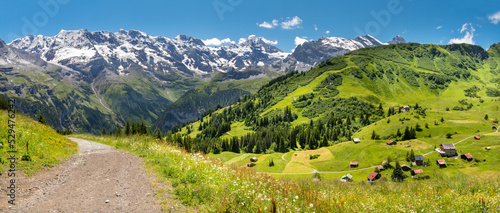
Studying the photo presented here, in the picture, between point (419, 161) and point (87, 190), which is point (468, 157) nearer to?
point (419, 161)

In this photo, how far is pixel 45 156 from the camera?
1523 cm

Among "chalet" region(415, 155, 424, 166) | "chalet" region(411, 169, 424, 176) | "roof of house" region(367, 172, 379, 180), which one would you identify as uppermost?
"chalet" region(415, 155, 424, 166)

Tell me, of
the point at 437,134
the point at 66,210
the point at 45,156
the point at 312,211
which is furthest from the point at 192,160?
the point at 437,134

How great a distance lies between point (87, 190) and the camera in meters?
10.8

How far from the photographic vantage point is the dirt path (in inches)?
349

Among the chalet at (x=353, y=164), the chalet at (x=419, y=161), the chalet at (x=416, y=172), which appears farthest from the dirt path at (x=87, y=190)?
the chalet at (x=419, y=161)

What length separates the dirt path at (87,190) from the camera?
8875 mm

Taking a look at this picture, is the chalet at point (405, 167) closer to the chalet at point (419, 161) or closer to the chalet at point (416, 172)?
the chalet at point (416, 172)

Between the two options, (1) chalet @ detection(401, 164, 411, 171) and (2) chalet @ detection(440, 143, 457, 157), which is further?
(2) chalet @ detection(440, 143, 457, 157)

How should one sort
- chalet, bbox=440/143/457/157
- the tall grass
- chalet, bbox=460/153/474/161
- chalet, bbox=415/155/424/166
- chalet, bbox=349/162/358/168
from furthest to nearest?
chalet, bbox=349/162/358/168
chalet, bbox=440/143/457/157
chalet, bbox=415/155/424/166
chalet, bbox=460/153/474/161
the tall grass

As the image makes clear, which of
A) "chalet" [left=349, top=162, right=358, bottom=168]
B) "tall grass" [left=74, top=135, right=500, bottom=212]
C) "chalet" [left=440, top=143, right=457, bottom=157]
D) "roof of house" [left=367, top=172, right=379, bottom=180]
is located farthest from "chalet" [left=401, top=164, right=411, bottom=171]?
"tall grass" [left=74, top=135, right=500, bottom=212]

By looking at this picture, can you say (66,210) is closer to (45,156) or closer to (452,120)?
(45,156)

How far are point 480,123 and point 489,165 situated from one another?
101 m

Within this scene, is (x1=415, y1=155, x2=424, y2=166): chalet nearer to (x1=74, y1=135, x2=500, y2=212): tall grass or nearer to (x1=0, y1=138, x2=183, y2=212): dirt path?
(x1=74, y1=135, x2=500, y2=212): tall grass
